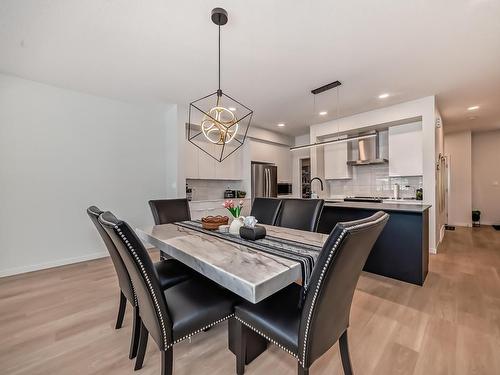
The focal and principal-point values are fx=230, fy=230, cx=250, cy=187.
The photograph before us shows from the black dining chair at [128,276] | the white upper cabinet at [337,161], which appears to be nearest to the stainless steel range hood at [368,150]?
the white upper cabinet at [337,161]

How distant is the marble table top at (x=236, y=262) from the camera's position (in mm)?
1019

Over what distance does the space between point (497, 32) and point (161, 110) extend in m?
4.42

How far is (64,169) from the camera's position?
10.8 feet

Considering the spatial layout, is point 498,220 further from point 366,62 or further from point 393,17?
point 393,17

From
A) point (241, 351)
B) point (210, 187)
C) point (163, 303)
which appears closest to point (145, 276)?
point (163, 303)

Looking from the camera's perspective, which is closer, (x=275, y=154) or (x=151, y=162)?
(x=151, y=162)

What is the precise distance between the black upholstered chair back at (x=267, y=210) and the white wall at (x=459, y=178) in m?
6.02

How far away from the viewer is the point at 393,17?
1920 mm

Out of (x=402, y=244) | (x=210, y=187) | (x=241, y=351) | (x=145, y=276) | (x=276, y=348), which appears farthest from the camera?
(x=210, y=187)

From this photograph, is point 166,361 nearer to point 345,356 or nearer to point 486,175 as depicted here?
point 345,356

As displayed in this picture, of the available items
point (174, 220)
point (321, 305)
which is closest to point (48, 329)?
point (174, 220)

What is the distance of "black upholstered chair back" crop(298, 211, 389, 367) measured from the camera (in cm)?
90

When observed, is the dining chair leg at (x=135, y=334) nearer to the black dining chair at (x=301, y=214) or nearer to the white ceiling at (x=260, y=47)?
the black dining chair at (x=301, y=214)

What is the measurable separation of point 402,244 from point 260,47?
104 inches
